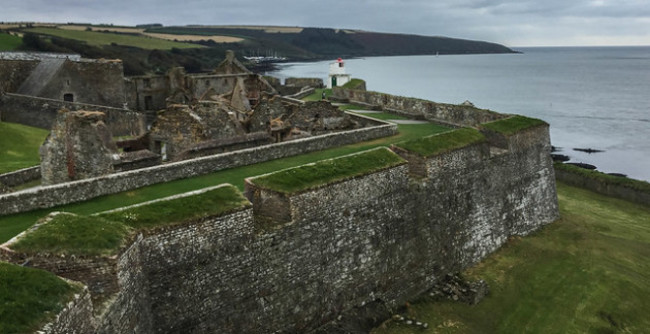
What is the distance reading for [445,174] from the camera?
17359mm

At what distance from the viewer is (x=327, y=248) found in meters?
13.6

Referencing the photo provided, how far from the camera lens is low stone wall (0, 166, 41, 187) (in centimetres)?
1800

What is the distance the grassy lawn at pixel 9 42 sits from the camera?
7749 cm

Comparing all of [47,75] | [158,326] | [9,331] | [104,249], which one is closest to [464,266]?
[158,326]

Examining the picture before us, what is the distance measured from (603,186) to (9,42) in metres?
81.7

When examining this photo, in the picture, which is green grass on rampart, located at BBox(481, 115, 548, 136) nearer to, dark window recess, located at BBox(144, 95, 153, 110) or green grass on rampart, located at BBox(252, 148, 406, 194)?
green grass on rampart, located at BBox(252, 148, 406, 194)

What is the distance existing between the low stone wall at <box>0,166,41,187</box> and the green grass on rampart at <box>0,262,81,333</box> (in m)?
11.7

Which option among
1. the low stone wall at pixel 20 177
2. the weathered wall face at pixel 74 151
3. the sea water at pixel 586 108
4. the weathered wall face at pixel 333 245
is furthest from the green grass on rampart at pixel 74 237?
the sea water at pixel 586 108

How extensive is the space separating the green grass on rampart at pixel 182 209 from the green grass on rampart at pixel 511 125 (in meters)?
11.7

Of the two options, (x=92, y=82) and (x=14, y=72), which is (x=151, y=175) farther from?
(x=14, y=72)

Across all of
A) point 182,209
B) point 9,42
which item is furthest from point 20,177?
point 9,42

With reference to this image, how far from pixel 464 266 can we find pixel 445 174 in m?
3.23

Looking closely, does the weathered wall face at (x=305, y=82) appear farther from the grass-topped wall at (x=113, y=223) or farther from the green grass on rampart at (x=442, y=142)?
the grass-topped wall at (x=113, y=223)

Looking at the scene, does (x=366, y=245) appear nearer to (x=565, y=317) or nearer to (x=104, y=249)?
(x=565, y=317)
